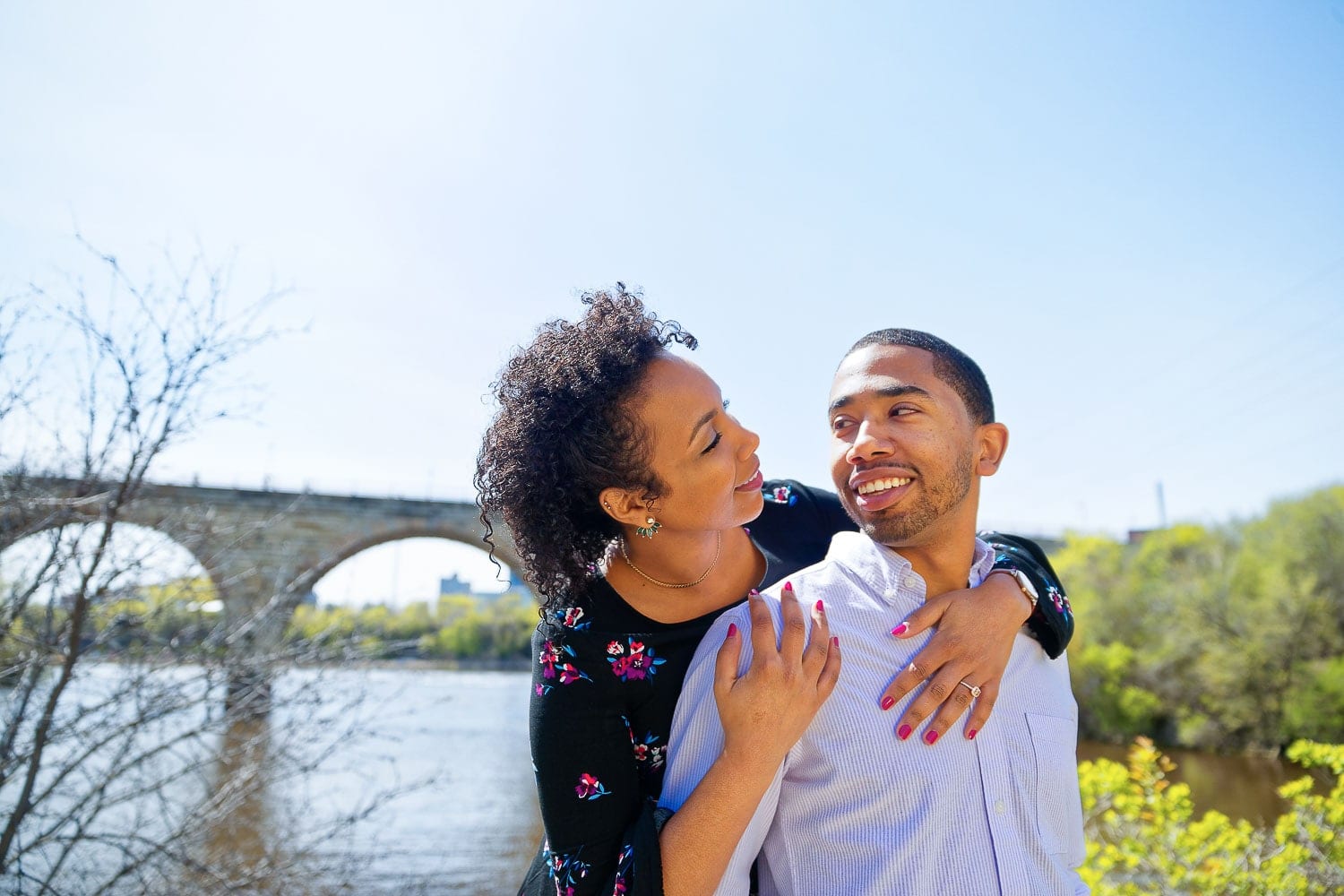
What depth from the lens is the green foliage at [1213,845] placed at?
364 centimetres

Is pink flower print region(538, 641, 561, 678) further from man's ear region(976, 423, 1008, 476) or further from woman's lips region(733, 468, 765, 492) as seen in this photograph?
man's ear region(976, 423, 1008, 476)

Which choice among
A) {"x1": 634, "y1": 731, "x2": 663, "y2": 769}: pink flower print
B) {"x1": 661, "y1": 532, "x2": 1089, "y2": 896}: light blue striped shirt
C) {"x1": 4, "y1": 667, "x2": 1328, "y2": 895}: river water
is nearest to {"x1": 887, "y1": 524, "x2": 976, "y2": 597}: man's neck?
{"x1": 661, "y1": 532, "x2": 1089, "y2": 896}: light blue striped shirt

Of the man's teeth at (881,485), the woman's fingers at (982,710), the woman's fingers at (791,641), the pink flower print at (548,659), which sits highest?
the man's teeth at (881,485)

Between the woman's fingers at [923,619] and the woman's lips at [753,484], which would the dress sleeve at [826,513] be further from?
the woman's fingers at [923,619]

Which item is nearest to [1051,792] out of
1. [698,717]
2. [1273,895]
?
[698,717]

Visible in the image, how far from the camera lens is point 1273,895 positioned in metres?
3.48

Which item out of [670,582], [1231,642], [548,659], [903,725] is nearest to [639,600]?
[670,582]

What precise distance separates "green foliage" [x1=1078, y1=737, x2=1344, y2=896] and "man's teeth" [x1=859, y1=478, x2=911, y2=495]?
280 cm

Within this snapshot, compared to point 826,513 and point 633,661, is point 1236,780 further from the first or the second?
point 633,661

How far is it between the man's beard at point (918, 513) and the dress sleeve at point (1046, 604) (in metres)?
0.34

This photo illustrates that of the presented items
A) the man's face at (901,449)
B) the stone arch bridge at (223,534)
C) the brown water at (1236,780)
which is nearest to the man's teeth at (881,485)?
the man's face at (901,449)

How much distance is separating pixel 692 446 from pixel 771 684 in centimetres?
57

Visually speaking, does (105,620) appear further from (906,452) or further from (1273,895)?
(1273,895)

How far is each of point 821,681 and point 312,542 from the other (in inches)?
979
